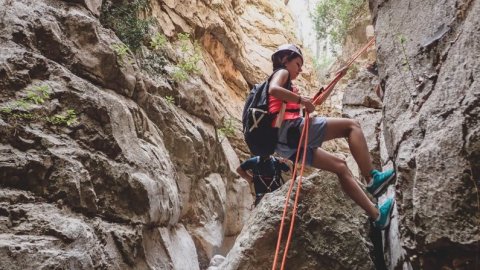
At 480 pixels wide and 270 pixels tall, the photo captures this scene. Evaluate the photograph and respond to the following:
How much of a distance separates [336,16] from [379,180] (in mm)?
16328

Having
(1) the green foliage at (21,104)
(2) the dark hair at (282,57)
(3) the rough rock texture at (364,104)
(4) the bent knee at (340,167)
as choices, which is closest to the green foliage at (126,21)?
(1) the green foliage at (21,104)

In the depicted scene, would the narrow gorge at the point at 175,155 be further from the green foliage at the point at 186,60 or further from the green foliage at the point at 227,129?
the green foliage at the point at 227,129

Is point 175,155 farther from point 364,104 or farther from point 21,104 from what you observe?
point 364,104

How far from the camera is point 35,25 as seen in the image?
16.3 feet

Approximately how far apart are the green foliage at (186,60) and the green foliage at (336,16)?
7.66m

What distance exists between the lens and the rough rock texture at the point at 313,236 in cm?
384

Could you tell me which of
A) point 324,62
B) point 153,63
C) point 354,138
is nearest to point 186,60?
point 153,63

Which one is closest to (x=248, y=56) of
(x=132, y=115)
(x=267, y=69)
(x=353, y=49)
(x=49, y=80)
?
(x=267, y=69)

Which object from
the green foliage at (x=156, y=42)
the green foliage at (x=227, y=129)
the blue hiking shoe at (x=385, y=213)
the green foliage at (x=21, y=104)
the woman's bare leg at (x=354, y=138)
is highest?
the green foliage at (x=156, y=42)

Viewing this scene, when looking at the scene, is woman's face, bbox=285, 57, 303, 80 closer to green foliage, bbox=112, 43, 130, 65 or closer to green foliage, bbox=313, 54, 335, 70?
green foliage, bbox=112, 43, 130, 65

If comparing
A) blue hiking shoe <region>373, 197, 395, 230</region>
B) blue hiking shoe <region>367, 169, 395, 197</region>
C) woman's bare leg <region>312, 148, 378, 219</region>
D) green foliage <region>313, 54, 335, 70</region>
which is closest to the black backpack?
woman's bare leg <region>312, 148, 378, 219</region>

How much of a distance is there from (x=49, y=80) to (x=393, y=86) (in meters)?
3.75

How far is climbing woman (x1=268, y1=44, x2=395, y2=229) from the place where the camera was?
4113 millimetres

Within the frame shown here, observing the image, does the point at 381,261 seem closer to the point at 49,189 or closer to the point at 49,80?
the point at 49,189
